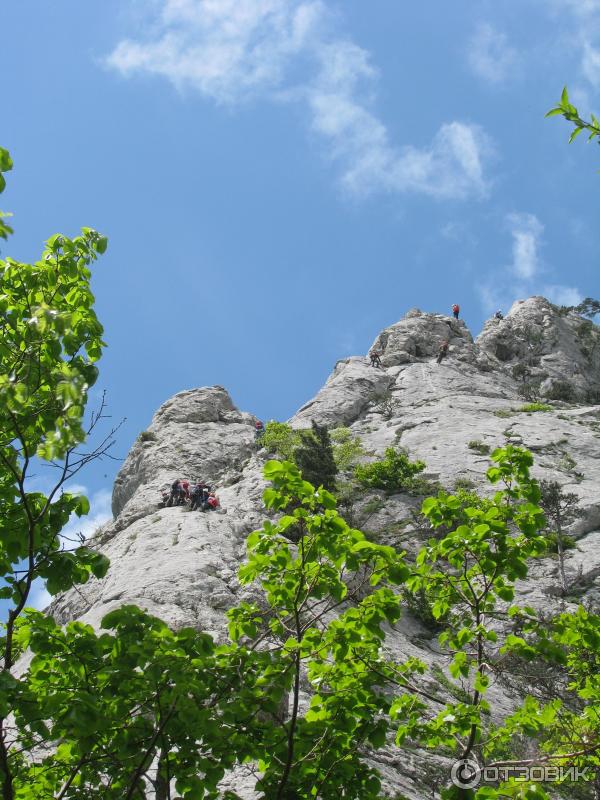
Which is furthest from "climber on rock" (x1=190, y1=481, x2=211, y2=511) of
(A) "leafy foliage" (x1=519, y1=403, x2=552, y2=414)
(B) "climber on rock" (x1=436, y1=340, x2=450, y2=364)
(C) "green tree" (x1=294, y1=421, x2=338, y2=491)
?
(B) "climber on rock" (x1=436, y1=340, x2=450, y2=364)

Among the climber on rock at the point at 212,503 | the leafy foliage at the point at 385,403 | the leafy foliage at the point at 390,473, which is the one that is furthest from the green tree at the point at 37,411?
the leafy foliage at the point at 385,403

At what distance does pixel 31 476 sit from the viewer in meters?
5.63

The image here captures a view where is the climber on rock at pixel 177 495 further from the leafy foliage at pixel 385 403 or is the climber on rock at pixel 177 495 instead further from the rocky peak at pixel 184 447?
the leafy foliage at pixel 385 403

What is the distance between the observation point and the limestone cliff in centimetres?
1858

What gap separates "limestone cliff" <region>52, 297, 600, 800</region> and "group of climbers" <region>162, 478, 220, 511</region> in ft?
2.06

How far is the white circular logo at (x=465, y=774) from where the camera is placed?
5.75 metres

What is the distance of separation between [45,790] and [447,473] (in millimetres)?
23745

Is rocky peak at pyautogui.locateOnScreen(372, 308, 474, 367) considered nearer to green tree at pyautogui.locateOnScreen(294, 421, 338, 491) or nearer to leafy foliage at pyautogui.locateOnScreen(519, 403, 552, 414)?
leafy foliage at pyautogui.locateOnScreen(519, 403, 552, 414)

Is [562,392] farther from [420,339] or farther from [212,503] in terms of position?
[212,503]

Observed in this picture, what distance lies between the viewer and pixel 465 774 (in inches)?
227

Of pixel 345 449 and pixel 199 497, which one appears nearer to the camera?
pixel 199 497

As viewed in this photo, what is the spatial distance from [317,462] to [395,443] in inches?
251

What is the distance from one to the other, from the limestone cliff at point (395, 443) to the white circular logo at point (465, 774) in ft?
12.3

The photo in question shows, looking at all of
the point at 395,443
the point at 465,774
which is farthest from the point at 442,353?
the point at 465,774
